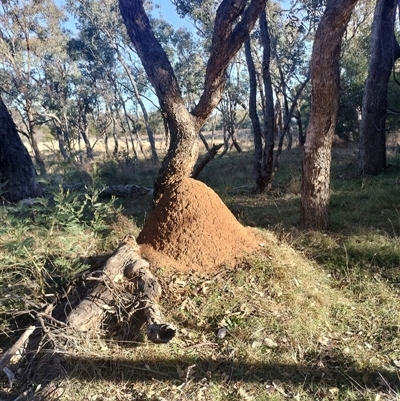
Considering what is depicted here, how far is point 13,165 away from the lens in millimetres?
6625

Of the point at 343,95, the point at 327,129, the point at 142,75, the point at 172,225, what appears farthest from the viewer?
the point at 142,75

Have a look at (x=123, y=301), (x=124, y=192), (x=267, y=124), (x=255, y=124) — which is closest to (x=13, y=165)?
(x=124, y=192)

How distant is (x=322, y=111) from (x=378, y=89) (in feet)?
16.7

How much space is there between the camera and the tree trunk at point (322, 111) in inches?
169

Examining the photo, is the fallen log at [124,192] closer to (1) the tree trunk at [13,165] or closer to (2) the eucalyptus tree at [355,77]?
(1) the tree trunk at [13,165]

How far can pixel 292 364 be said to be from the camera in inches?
109

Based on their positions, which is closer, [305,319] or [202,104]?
[305,319]

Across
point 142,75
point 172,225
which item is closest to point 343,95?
point 142,75

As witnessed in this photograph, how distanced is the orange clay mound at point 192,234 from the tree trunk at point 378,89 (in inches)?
238

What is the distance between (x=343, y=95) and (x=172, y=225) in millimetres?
15732

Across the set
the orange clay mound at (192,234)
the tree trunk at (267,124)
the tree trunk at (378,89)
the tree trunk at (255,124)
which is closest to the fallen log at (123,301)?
the orange clay mound at (192,234)

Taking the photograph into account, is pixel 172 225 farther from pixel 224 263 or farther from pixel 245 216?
pixel 245 216

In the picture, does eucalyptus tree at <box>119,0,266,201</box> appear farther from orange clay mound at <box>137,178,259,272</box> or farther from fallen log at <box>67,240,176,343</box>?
fallen log at <box>67,240,176,343</box>

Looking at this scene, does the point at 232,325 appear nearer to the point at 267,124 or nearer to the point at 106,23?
the point at 267,124
